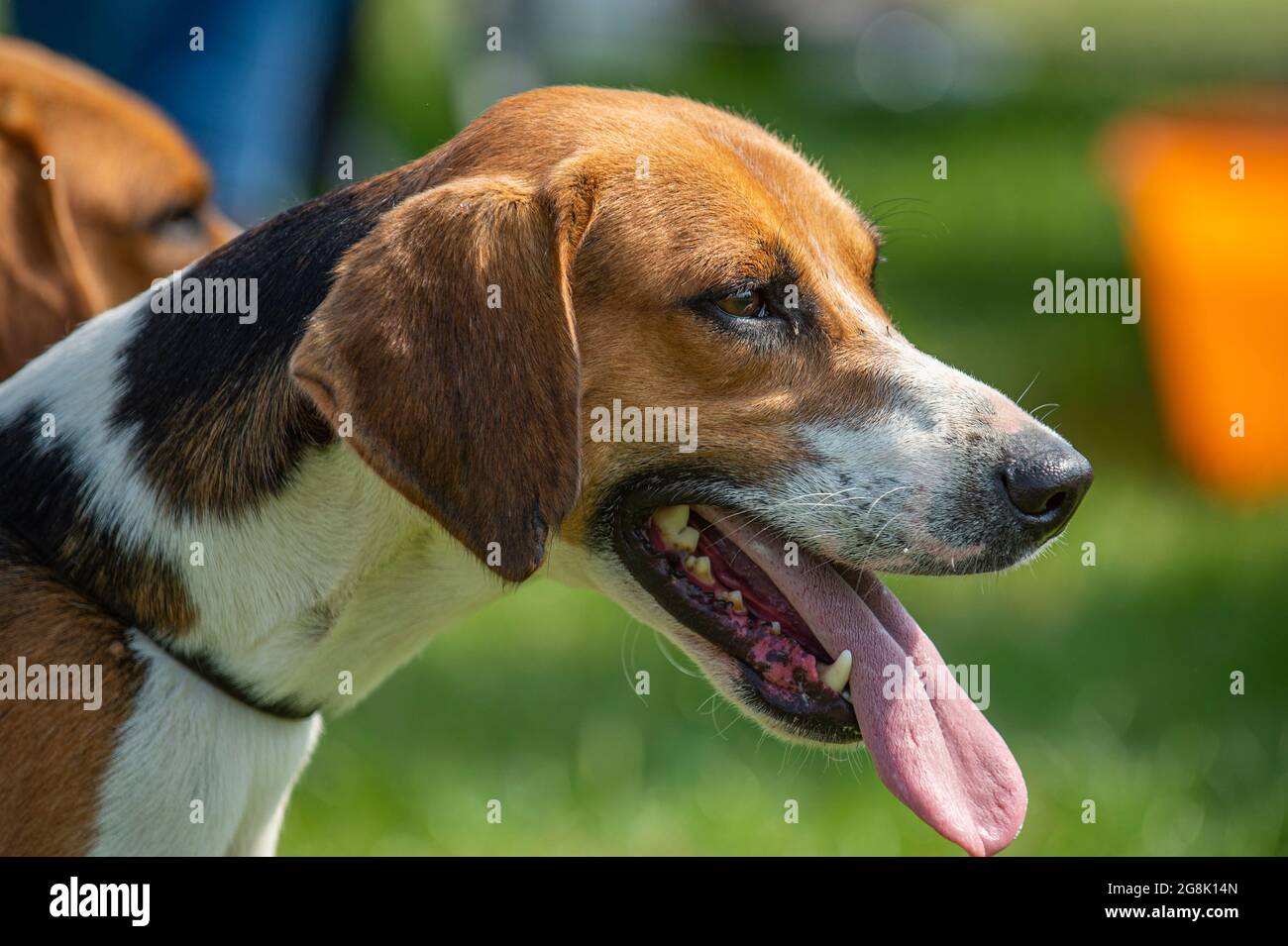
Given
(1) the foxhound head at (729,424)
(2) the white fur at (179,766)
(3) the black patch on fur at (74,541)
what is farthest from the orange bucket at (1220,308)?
(3) the black patch on fur at (74,541)

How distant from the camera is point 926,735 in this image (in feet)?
12.5

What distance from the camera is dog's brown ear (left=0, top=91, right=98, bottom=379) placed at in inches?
184

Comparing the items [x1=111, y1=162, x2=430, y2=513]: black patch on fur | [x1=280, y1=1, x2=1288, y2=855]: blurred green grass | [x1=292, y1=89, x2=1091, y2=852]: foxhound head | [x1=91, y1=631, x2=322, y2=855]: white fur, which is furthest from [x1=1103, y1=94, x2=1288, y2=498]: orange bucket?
[x1=91, y1=631, x2=322, y2=855]: white fur

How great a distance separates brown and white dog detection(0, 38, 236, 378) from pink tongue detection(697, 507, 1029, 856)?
2.19 m

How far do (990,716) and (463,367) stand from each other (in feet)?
12.5

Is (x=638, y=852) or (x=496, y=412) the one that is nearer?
(x=496, y=412)

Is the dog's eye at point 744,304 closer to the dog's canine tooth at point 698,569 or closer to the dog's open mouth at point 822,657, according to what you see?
the dog's open mouth at point 822,657

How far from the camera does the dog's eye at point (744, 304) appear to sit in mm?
3648

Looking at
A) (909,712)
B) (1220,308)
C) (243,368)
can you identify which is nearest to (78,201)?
(243,368)

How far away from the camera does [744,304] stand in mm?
3678

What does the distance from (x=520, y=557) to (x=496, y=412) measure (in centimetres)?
30

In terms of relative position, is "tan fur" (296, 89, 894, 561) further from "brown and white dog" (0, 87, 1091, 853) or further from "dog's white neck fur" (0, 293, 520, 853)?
"dog's white neck fur" (0, 293, 520, 853)
